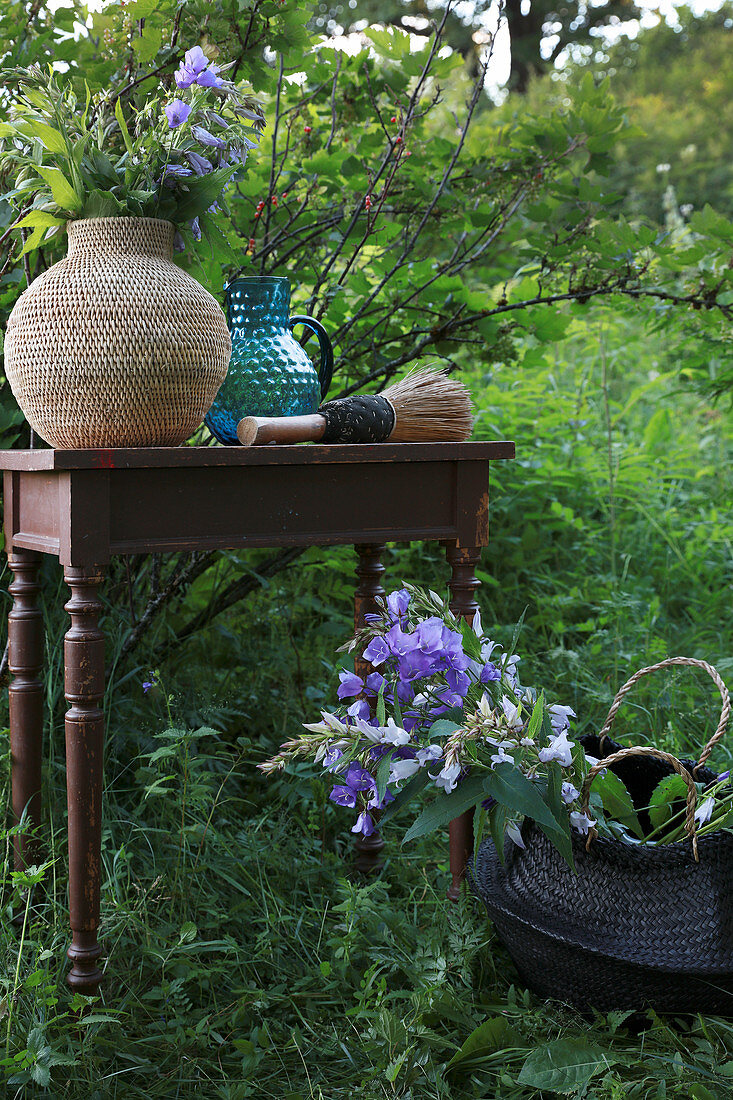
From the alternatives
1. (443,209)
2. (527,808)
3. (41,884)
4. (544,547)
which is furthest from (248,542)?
(544,547)

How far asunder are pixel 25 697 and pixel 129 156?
40.3 inches

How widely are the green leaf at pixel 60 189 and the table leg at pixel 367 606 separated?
0.95 meters

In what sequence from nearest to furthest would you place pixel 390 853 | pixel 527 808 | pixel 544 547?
pixel 527 808
pixel 390 853
pixel 544 547

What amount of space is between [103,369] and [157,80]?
2.94ft

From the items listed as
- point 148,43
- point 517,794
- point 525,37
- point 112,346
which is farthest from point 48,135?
point 525,37

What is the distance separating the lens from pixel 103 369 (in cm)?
147

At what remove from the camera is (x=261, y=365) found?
1757 millimetres

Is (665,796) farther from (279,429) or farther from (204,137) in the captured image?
(204,137)

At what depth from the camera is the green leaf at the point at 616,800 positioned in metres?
1.56

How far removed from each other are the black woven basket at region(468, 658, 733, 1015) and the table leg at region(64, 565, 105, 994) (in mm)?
671

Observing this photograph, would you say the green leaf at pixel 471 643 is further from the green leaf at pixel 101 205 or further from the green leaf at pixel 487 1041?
the green leaf at pixel 101 205

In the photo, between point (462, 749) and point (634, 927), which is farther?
point (634, 927)

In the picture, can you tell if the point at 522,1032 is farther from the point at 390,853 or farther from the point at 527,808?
the point at 390,853

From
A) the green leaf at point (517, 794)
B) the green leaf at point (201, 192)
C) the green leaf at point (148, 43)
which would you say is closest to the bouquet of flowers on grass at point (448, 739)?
the green leaf at point (517, 794)
